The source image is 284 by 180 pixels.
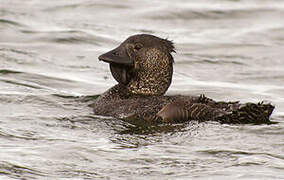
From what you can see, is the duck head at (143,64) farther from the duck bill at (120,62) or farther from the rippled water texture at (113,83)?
the rippled water texture at (113,83)

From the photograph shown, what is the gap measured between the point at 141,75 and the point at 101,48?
5.90 metres

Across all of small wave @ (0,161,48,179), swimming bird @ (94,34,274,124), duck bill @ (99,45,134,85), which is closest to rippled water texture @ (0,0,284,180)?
small wave @ (0,161,48,179)

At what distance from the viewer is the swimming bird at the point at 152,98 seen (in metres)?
9.75

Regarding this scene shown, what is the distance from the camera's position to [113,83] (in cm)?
1395

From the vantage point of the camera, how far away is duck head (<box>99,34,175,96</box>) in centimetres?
1079

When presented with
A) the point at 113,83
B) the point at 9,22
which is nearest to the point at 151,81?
the point at 113,83

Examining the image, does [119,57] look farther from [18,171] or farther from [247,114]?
[18,171]

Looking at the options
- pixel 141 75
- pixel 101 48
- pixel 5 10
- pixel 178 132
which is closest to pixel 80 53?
pixel 101 48

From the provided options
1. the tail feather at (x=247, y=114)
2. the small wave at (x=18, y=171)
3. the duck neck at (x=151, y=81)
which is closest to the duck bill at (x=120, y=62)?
the duck neck at (x=151, y=81)

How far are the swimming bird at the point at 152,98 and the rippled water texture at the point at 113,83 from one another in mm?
149

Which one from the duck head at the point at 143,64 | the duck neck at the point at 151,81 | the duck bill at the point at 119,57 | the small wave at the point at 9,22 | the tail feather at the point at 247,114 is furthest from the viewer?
the small wave at the point at 9,22

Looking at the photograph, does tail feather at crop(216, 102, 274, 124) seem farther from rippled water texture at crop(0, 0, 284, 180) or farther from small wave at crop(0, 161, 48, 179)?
small wave at crop(0, 161, 48, 179)

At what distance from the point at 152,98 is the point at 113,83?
360 centimetres

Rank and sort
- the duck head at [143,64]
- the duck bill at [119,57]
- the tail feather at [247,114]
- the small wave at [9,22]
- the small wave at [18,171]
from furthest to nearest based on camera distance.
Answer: the small wave at [9,22] → the duck head at [143,64] → the duck bill at [119,57] → the tail feather at [247,114] → the small wave at [18,171]
